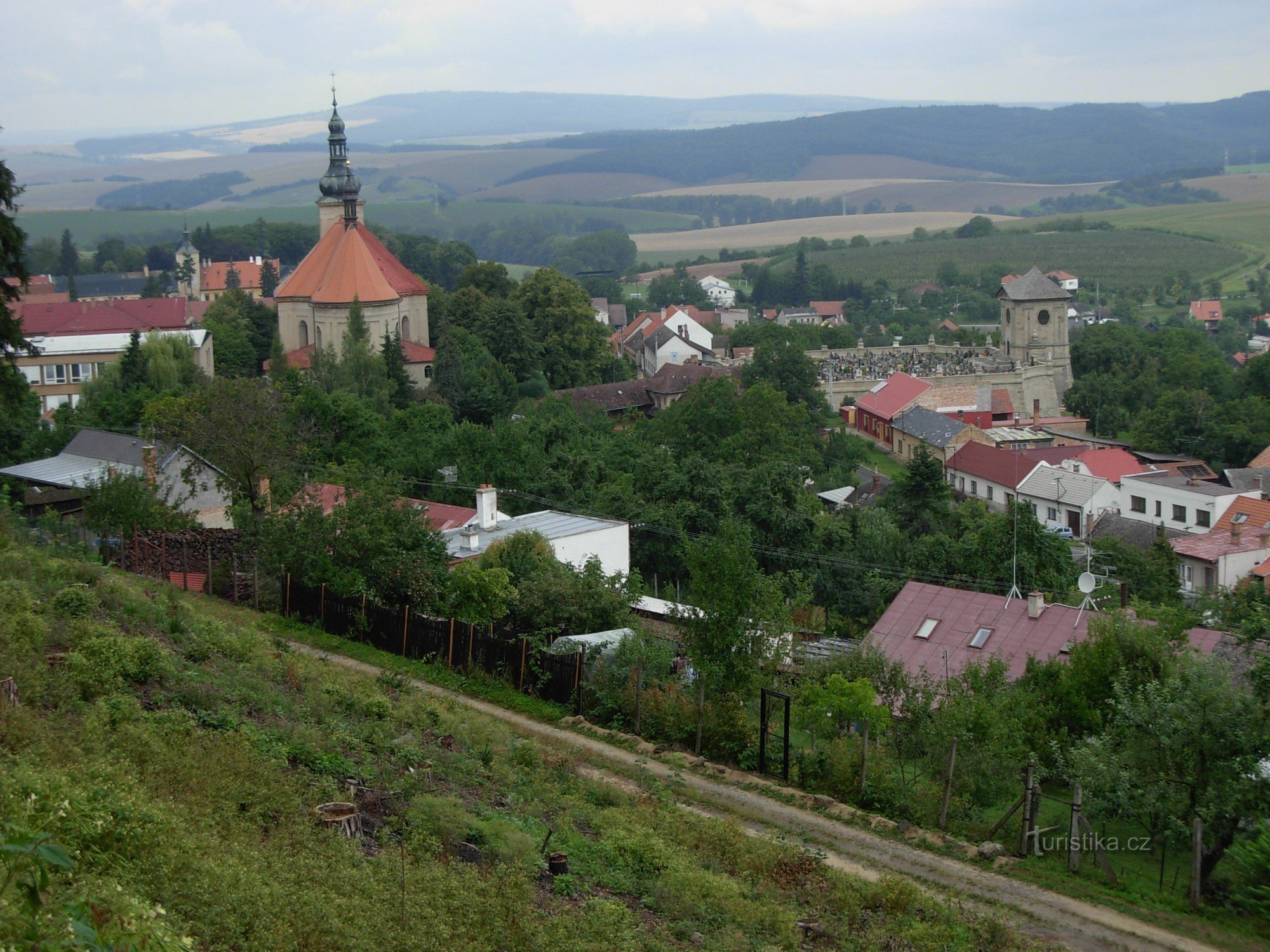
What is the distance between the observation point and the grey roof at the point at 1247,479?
4772 centimetres

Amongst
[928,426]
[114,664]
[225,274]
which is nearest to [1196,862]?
[114,664]

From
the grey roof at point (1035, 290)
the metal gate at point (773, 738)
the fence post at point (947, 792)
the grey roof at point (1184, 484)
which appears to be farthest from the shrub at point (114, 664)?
the grey roof at point (1035, 290)

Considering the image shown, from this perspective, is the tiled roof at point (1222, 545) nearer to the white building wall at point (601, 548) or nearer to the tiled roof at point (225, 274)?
the white building wall at point (601, 548)

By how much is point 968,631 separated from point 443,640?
10438 mm

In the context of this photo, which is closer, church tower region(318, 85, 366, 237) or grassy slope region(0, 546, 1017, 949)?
grassy slope region(0, 546, 1017, 949)

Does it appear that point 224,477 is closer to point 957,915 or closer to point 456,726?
point 456,726

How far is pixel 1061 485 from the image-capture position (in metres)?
46.4

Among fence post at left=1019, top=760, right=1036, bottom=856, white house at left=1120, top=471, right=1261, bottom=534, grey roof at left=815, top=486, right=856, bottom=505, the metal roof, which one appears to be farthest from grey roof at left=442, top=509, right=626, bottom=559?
white house at left=1120, top=471, right=1261, bottom=534

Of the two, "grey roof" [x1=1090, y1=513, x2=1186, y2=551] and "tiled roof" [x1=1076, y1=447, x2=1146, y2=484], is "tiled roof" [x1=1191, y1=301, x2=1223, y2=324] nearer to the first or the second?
"tiled roof" [x1=1076, y1=447, x2=1146, y2=484]

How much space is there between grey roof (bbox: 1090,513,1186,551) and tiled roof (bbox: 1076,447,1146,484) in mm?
5463

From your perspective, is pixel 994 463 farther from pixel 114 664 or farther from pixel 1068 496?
pixel 114 664

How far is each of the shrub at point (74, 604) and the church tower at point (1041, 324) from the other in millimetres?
69713

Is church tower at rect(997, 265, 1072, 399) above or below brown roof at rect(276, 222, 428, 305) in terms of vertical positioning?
below

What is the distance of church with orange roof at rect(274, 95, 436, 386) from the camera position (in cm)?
6075
